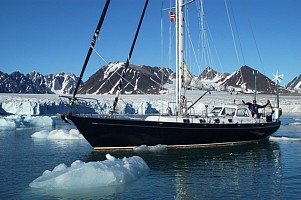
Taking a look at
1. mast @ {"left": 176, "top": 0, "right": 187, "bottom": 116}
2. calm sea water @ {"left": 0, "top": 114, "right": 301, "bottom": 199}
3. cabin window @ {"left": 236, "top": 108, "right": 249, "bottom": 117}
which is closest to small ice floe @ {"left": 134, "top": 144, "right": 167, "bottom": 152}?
calm sea water @ {"left": 0, "top": 114, "right": 301, "bottom": 199}

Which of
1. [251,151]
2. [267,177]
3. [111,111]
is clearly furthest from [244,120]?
[267,177]

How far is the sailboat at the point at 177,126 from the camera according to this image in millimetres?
18656

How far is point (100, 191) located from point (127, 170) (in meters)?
1.59

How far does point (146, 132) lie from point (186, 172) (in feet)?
18.6

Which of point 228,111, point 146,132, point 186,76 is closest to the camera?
point 146,132

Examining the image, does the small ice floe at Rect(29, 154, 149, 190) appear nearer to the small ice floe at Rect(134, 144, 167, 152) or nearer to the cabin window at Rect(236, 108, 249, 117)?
the small ice floe at Rect(134, 144, 167, 152)

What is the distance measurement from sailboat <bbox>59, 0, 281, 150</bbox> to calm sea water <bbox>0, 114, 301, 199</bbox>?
720mm

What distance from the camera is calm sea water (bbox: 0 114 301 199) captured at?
34.3ft

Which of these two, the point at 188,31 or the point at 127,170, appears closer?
the point at 127,170

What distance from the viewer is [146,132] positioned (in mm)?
19234

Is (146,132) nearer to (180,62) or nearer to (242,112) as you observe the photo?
(180,62)

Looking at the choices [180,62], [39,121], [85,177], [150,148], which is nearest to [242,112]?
[180,62]

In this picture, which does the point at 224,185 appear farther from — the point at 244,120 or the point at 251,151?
the point at 244,120

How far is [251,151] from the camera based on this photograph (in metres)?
20.2
